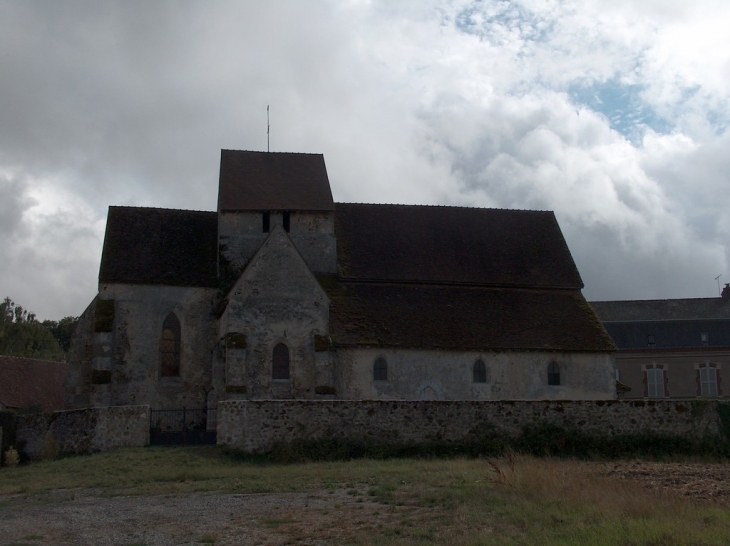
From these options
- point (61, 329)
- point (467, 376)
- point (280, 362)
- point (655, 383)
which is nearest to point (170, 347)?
point (280, 362)

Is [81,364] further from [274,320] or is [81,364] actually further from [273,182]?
[273,182]

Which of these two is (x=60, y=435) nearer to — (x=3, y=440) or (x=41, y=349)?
(x=3, y=440)

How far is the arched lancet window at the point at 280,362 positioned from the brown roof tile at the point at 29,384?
652 inches

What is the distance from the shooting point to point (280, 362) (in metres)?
32.5

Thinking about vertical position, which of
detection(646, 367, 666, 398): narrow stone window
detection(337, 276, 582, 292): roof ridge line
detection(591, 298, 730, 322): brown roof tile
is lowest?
detection(646, 367, 666, 398): narrow stone window

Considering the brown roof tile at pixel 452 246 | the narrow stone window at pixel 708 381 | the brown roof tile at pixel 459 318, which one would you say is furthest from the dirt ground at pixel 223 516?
the narrow stone window at pixel 708 381

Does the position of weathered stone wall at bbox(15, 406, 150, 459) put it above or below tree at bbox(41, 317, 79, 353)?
below

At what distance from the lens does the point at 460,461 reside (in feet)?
75.9

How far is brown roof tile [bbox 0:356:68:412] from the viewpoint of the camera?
44625 mm

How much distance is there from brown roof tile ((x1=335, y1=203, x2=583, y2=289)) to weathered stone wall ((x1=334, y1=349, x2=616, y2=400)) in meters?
4.32

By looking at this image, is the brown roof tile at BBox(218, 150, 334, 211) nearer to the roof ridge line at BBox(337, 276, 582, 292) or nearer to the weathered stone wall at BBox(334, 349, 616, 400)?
the roof ridge line at BBox(337, 276, 582, 292)

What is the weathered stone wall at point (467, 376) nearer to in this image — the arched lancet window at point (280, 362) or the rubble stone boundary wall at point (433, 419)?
the arched lancet window at point (280, 362)

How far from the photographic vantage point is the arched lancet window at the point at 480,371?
3384 cm

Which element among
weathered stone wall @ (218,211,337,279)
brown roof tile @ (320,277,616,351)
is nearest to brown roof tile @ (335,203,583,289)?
brown roof tile @ (320,277,616,351)
